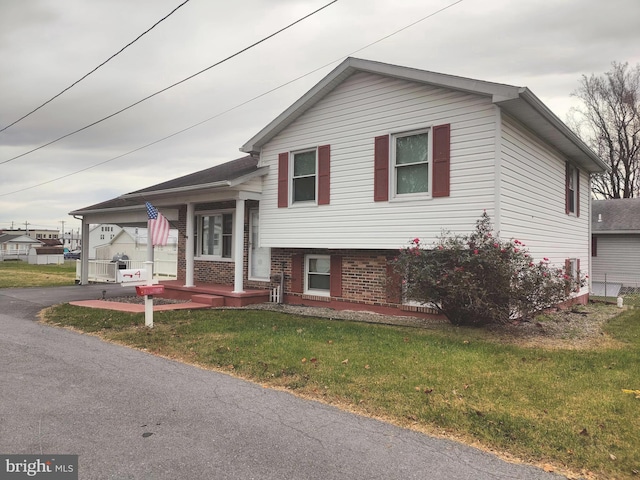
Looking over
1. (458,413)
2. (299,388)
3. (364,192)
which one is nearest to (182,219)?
(364,192)

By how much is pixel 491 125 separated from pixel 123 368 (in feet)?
25.4

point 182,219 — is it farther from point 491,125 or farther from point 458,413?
point 458,413

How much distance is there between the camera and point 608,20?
12.7 metres

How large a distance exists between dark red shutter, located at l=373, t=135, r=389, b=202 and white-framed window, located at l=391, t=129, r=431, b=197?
0.16m

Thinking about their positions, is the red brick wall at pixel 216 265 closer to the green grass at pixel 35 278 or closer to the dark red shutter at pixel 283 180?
the dark red shutter at pixel 283 180

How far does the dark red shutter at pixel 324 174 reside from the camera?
1128cm

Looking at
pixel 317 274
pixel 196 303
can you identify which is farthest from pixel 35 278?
pixel 317 274

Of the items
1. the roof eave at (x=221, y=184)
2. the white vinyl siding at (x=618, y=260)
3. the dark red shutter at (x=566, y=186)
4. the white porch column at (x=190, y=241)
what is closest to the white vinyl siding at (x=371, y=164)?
the roof eave at (x=221, y=184)

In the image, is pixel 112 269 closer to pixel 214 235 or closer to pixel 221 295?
pixel 214 235

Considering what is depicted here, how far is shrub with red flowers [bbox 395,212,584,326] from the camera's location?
7.82 metres

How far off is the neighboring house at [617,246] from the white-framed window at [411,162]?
1723 cm

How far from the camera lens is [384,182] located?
10.2 metres

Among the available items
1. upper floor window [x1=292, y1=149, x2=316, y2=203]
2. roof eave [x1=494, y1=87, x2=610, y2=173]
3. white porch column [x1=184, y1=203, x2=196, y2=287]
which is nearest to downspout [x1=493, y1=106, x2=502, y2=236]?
roof eave [x1=494, y1=87, x2=610, y2=173]

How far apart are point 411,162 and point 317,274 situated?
13.6 feet
